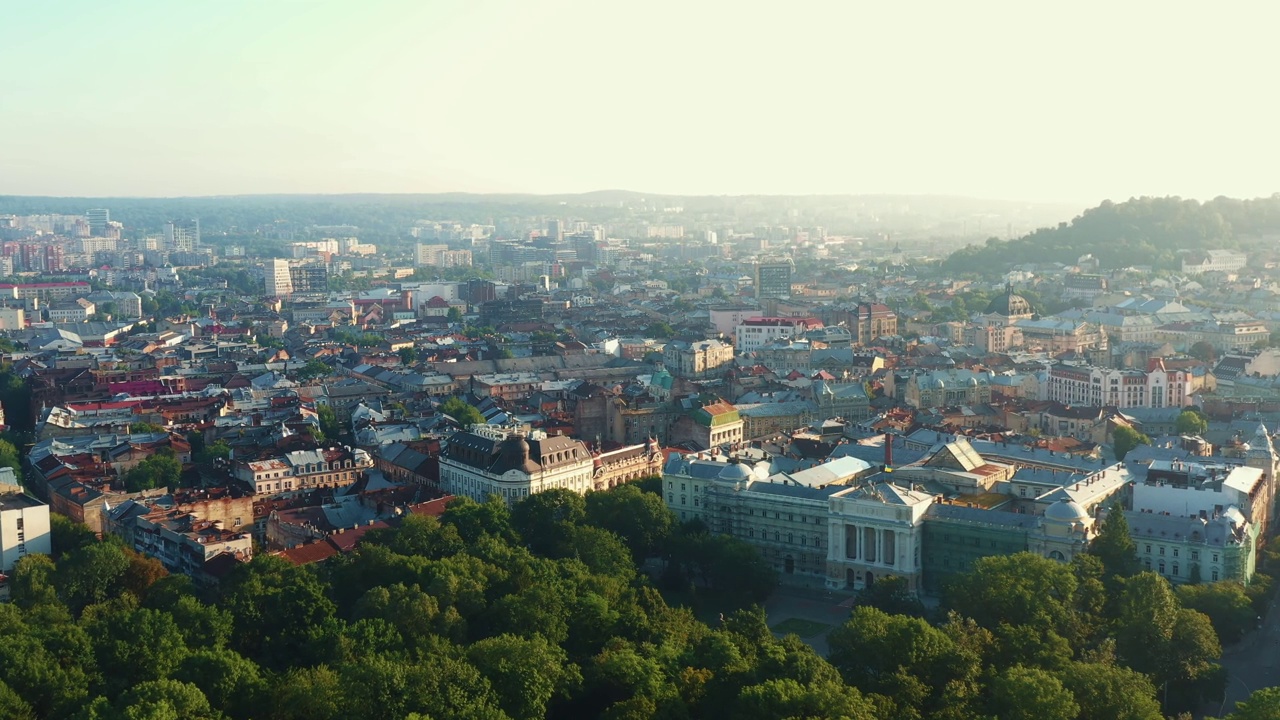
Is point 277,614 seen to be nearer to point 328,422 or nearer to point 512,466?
point 512,466

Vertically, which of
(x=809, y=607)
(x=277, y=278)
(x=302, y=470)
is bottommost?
(x=809, y=607)

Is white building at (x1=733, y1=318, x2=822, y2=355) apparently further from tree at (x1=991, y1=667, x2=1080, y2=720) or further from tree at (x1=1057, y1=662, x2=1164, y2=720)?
tree at (x1=991, y1=667, x2=1080, y2=720)

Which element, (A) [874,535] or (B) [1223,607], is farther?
(A) [874,535]

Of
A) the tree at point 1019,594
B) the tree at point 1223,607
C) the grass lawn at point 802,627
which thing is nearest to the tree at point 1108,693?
the tree at point 1019,594

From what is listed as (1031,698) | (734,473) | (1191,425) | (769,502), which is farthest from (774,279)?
(1031,698)

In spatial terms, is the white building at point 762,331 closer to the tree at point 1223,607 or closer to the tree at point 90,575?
the tree at point 1223,607
